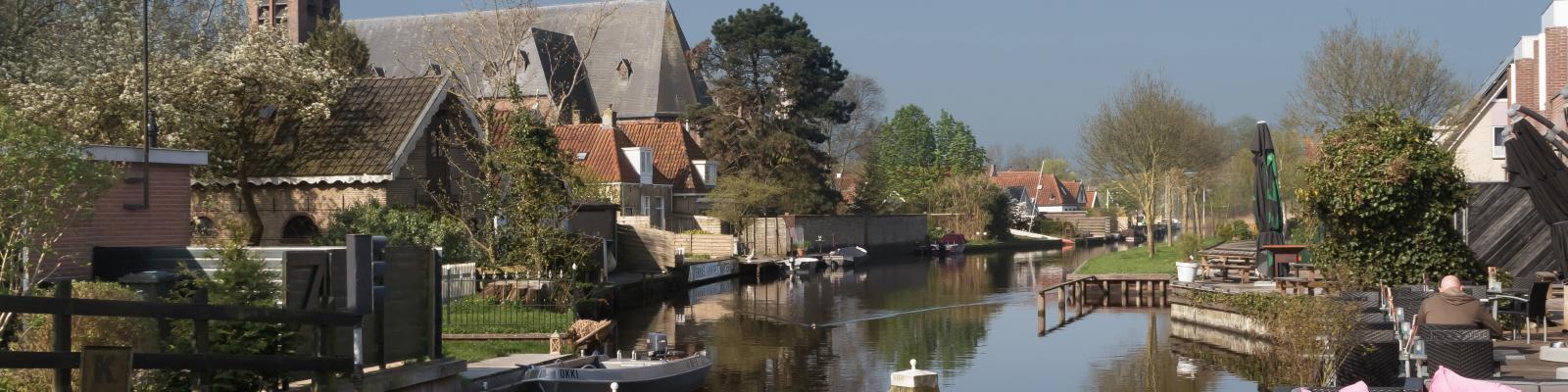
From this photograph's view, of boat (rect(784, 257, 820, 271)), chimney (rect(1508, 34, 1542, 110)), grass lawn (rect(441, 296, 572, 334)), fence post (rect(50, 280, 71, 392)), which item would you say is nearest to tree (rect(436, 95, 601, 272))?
grass lawn (rect(441, 296, 572, 334))

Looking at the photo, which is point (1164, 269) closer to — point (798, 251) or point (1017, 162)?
point (798, 251)

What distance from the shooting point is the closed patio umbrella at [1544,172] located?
1541 cm

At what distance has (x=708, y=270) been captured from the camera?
42.0 m

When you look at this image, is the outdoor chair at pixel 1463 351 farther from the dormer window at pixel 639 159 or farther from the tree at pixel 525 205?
the dormer window at pixel 639 159

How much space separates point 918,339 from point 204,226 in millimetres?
14357

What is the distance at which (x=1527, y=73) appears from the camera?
1106 inches

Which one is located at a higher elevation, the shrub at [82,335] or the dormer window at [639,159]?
the dormer window at [639,159]

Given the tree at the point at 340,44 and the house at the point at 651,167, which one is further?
the house at the point at 651,167

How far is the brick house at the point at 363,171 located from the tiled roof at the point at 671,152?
23.8m

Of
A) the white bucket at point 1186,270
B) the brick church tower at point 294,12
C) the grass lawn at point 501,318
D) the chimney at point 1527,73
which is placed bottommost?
the grass lawn at point 501,318

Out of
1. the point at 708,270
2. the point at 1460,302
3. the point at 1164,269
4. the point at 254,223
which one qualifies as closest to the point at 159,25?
the point at 254,223

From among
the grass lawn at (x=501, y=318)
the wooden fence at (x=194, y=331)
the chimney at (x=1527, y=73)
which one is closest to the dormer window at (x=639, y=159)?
the grass lawn at (x=501, y=318)

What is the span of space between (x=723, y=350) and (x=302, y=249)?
38.1 ft

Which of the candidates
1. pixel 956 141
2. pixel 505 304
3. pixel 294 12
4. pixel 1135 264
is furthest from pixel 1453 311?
pixel 956 141
